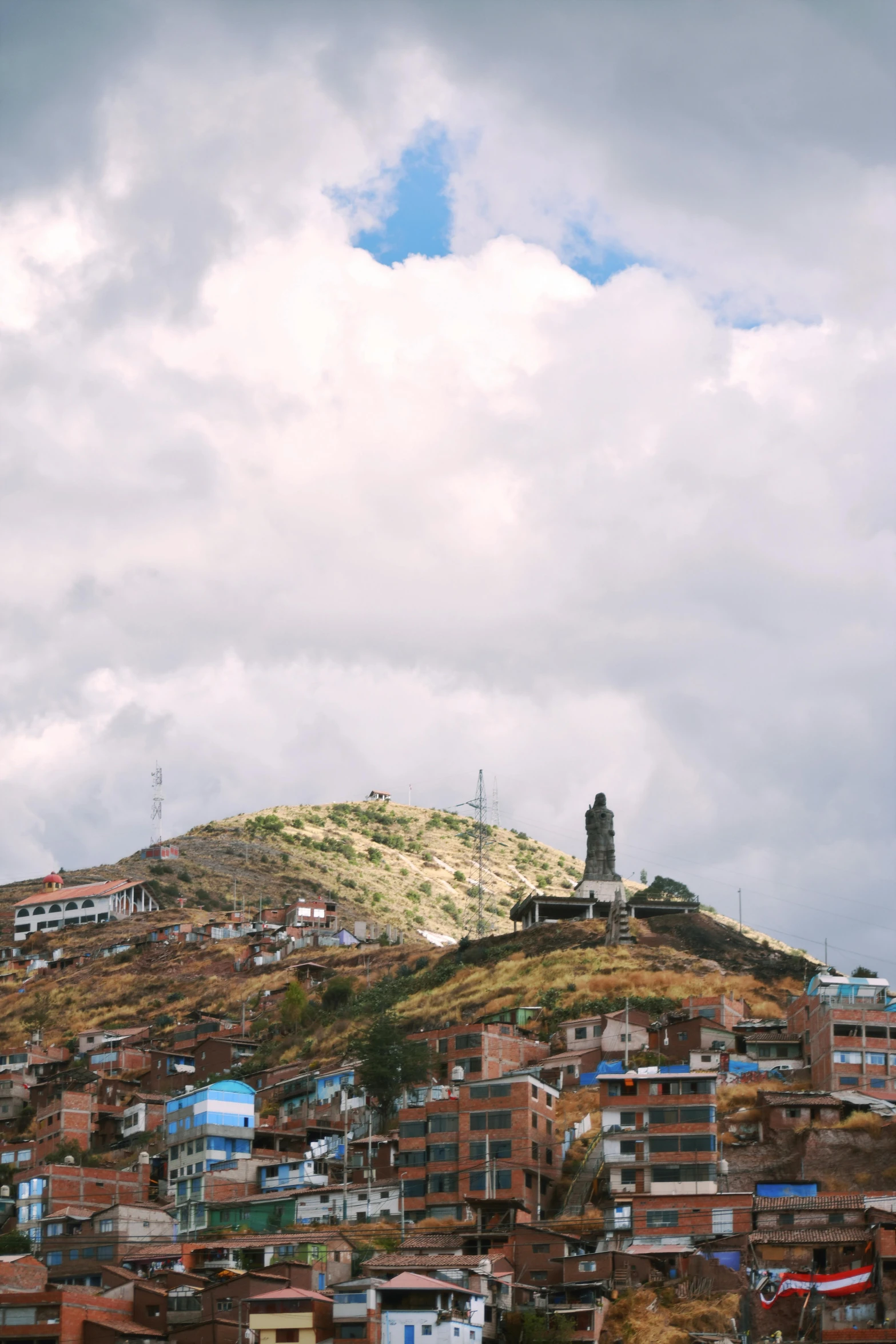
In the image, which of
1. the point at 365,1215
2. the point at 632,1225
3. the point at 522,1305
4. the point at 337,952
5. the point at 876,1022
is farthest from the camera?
the point at 337,952

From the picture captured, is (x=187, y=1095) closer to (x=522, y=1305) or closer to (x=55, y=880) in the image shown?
(x=522, y=1305)

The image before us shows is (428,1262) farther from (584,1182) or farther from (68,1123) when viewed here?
(68,1123)

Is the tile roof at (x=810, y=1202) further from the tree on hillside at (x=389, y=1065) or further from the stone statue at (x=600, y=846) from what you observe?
the stone statue at (x=600, y=846)

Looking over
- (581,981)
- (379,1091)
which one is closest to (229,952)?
(581,981)

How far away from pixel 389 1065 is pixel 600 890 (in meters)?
55.9

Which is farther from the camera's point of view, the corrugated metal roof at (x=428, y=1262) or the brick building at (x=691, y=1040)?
the brick building at (x=691, y=1040)

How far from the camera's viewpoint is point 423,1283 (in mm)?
65688

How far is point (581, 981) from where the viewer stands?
113625 mm

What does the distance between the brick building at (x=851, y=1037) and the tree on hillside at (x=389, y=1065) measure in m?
20.7

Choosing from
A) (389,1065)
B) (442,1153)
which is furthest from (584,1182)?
(389,1065)

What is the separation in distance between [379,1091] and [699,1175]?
78.4ft

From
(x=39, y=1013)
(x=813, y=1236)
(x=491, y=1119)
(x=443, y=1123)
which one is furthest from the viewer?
(x=39, y=1013)

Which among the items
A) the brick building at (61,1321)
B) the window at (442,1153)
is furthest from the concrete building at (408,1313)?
the window at (442,1153)

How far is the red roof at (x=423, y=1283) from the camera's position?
6512cm
